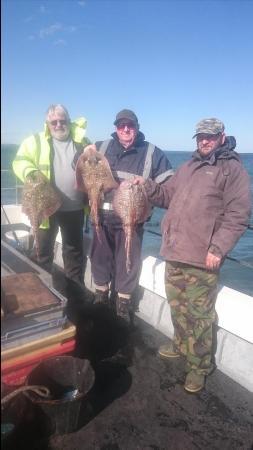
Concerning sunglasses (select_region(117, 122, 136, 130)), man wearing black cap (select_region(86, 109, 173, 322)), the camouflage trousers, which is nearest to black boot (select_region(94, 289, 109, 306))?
man wearing black cap (select_region(86, 109, 173, 322))

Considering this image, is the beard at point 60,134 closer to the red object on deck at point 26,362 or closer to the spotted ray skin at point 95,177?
the spotted ray skin at point 95,177

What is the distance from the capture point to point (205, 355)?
13.3 ft

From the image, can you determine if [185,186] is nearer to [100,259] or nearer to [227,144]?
[227,144]

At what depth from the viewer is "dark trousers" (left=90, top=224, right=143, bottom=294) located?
498 cm

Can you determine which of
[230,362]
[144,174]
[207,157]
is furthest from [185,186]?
[230,362]

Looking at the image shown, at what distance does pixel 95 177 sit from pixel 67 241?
5.12 ft

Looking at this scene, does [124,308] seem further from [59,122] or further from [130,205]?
[59,122]

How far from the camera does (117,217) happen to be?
487 cm

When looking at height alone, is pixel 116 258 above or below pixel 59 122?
below

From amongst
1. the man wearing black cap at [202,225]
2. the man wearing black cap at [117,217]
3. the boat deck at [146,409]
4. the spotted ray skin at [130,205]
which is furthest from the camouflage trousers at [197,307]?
the man wearing black cap at [117,217]

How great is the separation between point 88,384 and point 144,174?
255 centimetres

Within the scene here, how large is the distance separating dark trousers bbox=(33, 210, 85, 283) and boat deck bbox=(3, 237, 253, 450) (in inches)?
51.1

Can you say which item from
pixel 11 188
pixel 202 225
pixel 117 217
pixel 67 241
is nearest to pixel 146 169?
pixel 117 217

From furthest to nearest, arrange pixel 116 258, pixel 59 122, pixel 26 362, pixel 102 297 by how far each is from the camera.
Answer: pixel 102 297, pixel 116 258, pixel 59 122, pixel 26 362
